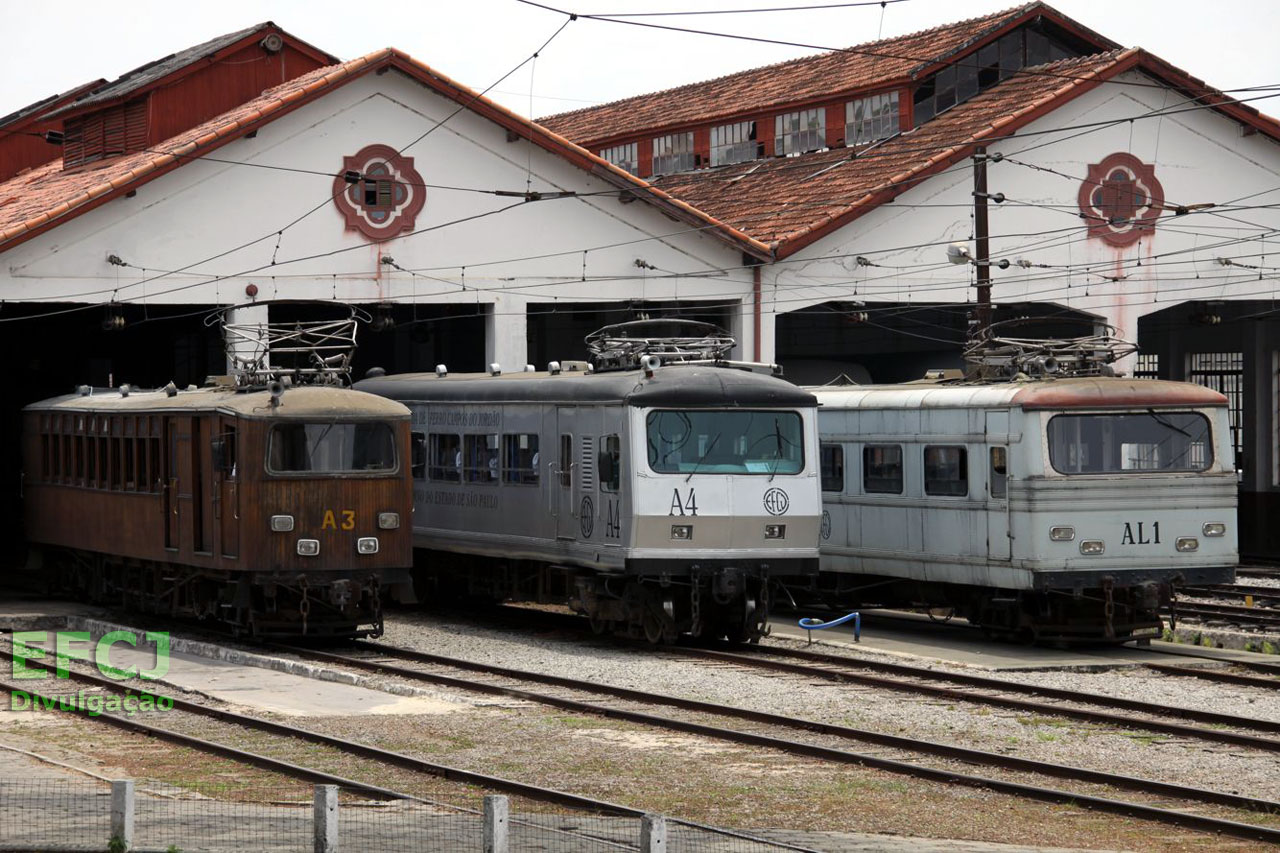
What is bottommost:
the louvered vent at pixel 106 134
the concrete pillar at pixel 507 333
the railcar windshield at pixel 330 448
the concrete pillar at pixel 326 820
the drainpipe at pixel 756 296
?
the concrete pillar at pixel 326 820

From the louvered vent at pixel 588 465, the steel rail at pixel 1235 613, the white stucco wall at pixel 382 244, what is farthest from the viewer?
the white stucco wall at pixel 382 244

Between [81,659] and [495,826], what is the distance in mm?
12160

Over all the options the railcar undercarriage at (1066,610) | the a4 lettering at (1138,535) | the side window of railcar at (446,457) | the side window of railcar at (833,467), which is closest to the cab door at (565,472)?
the side window of railcar at (446,457)

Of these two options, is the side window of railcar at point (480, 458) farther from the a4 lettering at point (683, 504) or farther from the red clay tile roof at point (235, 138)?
the red clay tile roof at point (235, 138)

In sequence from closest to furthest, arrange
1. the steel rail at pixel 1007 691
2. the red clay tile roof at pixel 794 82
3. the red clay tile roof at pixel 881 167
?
the steel rail at pixel 1007 691, the red clay tile roof at pixel 881 167, the red clay tile roof at pixel 794 82

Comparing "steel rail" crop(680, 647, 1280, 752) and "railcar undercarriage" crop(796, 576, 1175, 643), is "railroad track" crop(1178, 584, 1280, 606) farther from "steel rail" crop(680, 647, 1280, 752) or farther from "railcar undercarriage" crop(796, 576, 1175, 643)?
"steel rail" crop(680, 647, 1280, 752)

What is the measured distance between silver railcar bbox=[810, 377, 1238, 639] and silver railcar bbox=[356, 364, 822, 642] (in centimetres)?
175

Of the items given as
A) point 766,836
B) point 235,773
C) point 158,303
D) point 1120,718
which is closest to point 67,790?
point 235,773

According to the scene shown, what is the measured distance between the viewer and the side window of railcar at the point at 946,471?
21.8 m

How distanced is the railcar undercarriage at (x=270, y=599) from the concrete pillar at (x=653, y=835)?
11.8 metres

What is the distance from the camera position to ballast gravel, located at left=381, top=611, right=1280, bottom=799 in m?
14.4

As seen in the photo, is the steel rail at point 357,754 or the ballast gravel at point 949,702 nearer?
the steel rail at point 357,754

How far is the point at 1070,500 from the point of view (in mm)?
20688

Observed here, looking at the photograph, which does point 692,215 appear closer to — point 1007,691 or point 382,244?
point 382,244
